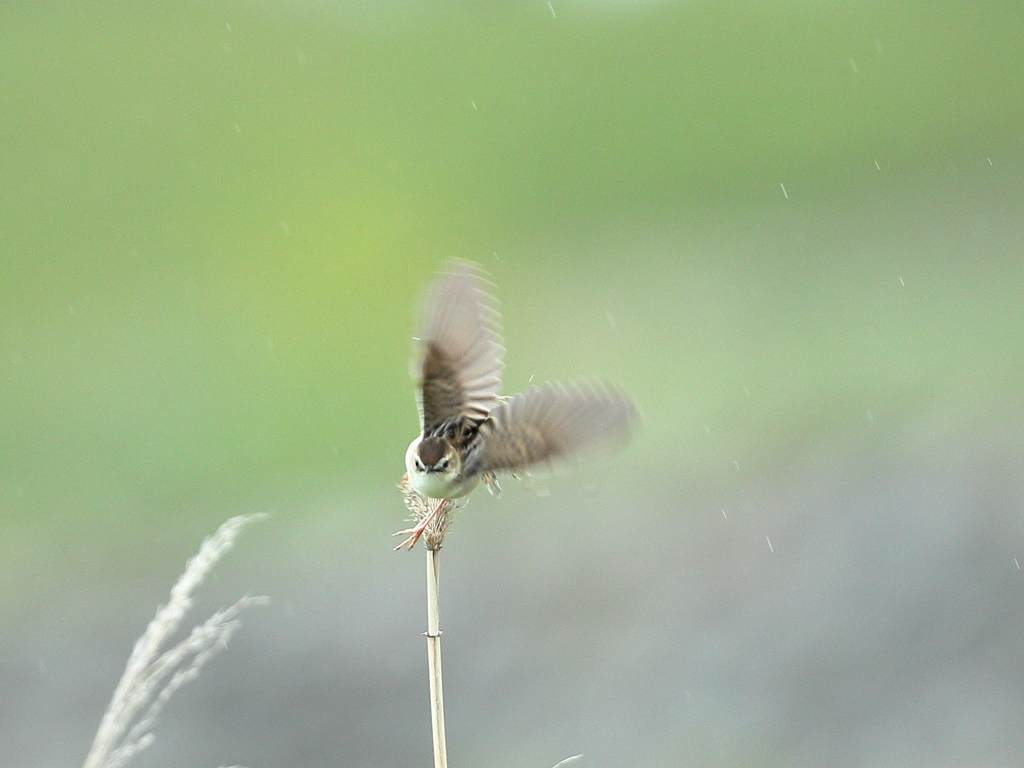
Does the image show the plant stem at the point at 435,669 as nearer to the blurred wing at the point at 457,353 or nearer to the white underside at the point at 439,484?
the white underside at the point at 439,484

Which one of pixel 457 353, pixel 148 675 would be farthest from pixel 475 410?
pixel 148 675

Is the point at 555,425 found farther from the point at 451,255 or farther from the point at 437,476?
the point at 451,255

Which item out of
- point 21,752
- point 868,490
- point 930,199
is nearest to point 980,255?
point 930,199

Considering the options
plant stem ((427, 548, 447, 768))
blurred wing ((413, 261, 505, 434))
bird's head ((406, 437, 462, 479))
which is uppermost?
blurred wing ((413, 261, 505, 434))

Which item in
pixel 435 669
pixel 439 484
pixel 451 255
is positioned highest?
pixel 451 255

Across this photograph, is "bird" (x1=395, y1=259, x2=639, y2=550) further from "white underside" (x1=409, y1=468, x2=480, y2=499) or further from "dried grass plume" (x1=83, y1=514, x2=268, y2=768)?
"dried grass plume" (x1=83, y1=514, x2=268, y2=768)

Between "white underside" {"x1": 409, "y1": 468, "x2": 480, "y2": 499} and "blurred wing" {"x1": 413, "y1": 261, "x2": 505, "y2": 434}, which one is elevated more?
"blurred wing" {"x1": 413, "y1": 261, "x2": 505, "y2": 434}

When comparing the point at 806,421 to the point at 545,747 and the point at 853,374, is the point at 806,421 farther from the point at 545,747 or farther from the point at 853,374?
the point at 545,747

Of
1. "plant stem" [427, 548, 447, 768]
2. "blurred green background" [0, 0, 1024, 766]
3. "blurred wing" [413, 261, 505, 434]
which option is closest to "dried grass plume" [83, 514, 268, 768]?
"plant stem" [427, 548, 447, 768]
